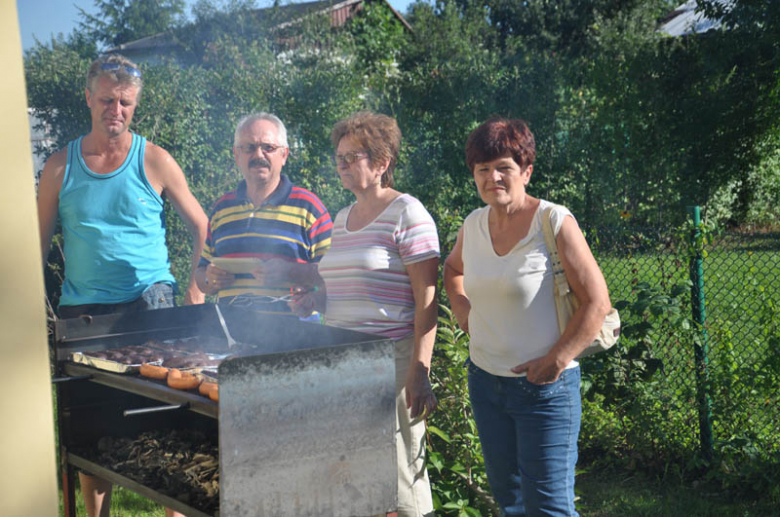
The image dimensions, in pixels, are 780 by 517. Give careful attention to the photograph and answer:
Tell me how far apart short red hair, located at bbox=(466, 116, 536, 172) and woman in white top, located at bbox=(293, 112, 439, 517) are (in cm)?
36

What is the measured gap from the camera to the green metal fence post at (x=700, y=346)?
3.88 m

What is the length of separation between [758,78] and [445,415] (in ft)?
29.5

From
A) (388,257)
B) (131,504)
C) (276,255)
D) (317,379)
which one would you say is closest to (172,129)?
(131,504)

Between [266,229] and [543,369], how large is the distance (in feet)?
4.47

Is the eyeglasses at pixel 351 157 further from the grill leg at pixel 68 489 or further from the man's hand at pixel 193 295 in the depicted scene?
the grill leg at pixel 68 489

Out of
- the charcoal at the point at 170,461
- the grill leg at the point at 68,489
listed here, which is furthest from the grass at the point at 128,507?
the charcoal at the point at 170,461

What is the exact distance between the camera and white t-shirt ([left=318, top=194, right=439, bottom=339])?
8.75 feet

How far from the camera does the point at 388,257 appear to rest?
8.78 ft

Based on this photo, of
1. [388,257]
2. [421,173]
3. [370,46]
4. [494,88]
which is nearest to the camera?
[388,257]

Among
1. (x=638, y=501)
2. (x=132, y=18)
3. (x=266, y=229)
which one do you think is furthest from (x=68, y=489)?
(x=132, y=18)

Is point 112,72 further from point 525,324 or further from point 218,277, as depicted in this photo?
point 525,324

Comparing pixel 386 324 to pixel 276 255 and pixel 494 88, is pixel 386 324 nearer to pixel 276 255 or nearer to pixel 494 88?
pixel 276 255

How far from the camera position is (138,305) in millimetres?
3154

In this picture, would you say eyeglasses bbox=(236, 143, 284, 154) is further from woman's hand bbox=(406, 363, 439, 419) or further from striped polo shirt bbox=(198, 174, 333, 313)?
woman's hand bbox=(406, 363, 439, 419)
